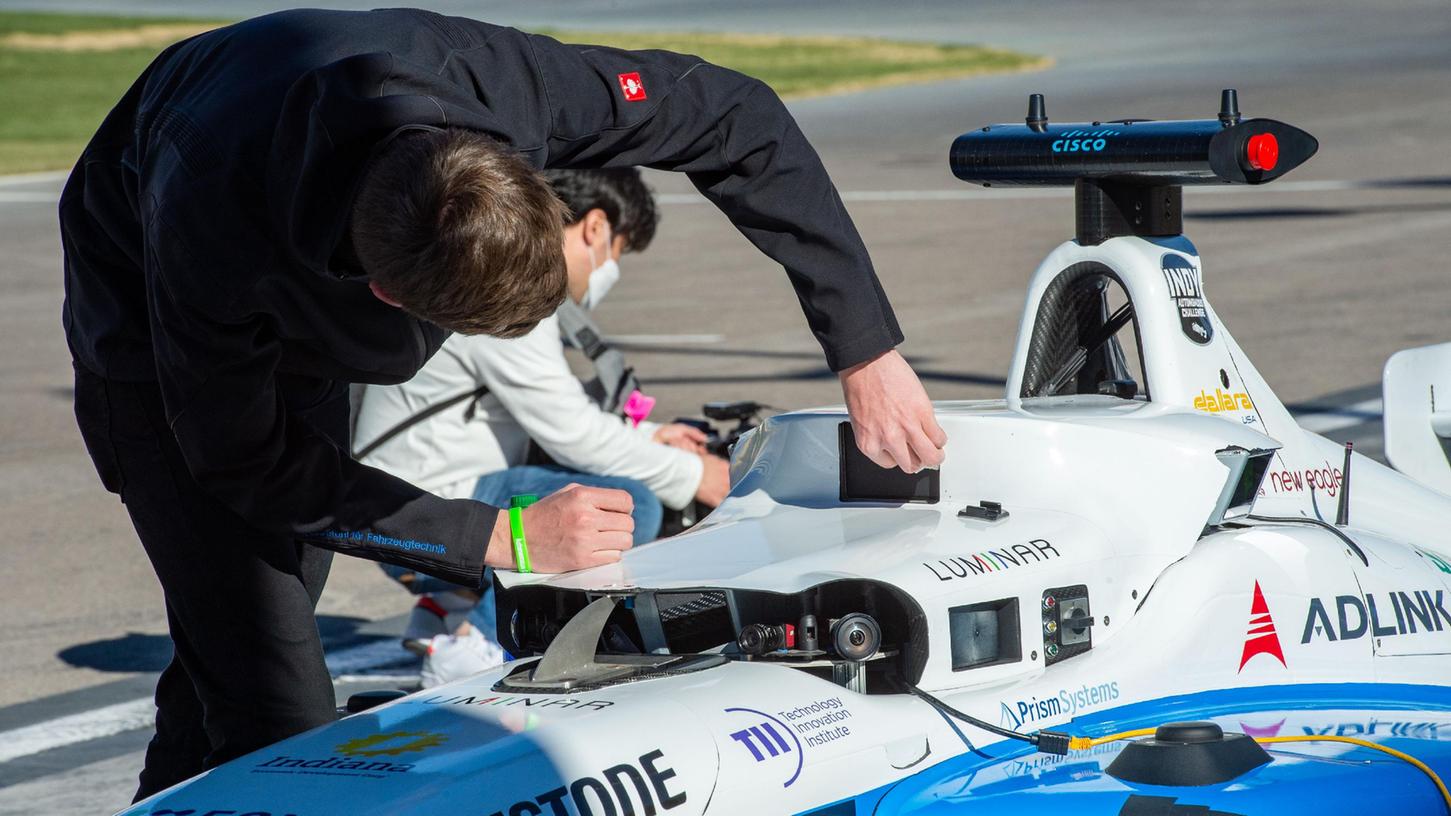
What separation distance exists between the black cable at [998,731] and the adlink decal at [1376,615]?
2.09 ft

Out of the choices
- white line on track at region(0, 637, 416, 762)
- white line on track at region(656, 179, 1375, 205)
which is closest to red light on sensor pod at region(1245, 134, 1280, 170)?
white line on track at region(0, 637, 416, 762)

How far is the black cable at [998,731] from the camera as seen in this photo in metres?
2.80

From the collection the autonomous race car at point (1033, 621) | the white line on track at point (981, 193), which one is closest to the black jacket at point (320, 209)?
the autonomous race car at point (1033, 621)

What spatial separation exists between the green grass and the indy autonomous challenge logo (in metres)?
23.6

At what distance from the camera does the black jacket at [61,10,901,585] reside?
A: 2.47 meters

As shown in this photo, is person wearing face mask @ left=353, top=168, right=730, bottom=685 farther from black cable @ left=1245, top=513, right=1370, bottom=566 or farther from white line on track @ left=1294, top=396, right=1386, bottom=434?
white line on track @ left=1294, top=396, right=1386, bottom=434

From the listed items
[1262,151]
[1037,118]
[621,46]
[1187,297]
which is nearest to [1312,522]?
[1187,297]

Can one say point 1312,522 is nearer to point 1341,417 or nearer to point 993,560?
point 993,560

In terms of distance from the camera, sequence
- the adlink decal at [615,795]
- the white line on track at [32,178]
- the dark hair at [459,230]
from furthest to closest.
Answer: the white line on track at [32,178]
the adlink decal at [615,795]
the dark hair at [459,230]

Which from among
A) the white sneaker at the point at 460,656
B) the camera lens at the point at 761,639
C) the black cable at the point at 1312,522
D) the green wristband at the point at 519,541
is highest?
the green wristband at the point at 519,541

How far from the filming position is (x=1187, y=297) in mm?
3484

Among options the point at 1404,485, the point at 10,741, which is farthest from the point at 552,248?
the point at 10,741

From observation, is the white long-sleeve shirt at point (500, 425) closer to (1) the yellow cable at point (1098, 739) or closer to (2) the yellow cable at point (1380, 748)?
(1) the yellow cable at point (1098, 739)

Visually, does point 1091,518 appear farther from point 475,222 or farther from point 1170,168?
point 475,222
